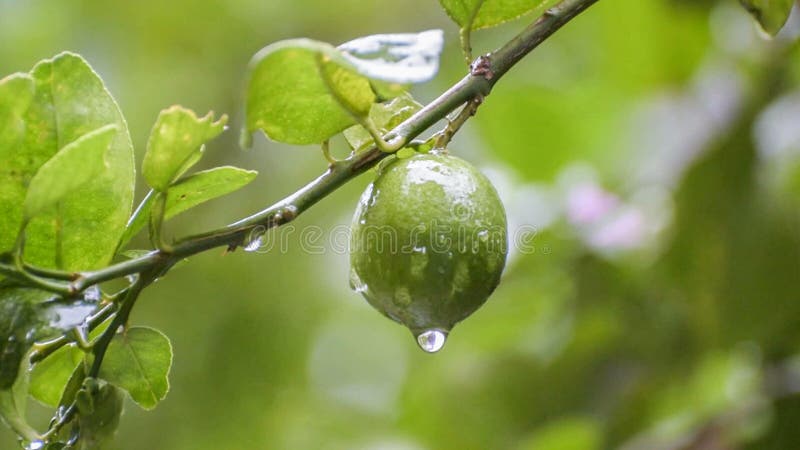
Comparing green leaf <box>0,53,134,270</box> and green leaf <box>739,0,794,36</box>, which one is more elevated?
green leaf <box>739,0,794,36</box>

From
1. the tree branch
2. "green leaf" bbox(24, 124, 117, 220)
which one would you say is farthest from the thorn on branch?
"green leaf" bbox(24, 124, 117, 220)


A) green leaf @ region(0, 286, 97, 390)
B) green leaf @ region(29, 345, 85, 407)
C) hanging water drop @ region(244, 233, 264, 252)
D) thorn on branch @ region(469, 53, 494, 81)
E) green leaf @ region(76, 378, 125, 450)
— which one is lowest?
green leaf @ region(29, 345, 85, 407)

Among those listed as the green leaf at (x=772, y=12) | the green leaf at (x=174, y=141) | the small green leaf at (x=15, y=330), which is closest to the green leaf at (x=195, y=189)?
the green leaf at (x=174, y=141)

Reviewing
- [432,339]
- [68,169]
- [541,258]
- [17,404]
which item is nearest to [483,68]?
[432,339]

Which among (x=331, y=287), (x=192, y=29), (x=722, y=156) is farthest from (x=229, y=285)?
(x=722, y=156)

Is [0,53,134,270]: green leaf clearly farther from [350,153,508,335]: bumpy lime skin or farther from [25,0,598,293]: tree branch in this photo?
[350,153,508,335]: bumpy lime skin

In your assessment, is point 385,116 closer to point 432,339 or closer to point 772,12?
point 432,339
